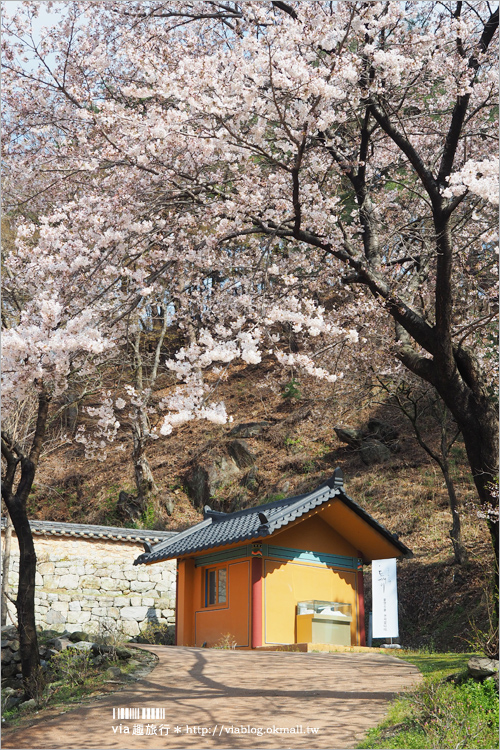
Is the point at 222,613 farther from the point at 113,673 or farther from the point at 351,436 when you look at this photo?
the point at 351,436

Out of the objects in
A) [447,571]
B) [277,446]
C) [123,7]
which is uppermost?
[123,7]

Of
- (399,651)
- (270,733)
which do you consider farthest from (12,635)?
(270,733)

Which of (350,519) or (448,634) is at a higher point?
(350,519)

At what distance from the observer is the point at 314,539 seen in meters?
12.5

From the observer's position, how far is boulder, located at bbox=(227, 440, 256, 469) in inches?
829

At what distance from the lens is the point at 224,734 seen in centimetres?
587

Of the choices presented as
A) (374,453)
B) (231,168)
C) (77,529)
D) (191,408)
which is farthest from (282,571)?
(374,453)

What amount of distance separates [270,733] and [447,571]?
893cm

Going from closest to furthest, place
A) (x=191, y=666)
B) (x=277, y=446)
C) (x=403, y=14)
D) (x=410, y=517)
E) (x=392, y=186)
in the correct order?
(x=403, y=14) → (x=191, y=666) → (x=392, y=186) → (x=410, y=517) → (x=277, y=446)

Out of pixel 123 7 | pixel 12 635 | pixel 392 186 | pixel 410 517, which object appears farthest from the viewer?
pixel 410 517

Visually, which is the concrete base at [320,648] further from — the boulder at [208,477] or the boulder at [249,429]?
the boulder at [249,429]

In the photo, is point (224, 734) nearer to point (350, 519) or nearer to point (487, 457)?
point (487, 457)

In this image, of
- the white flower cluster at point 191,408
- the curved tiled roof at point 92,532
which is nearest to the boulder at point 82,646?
the white flower cluster at point 191,408

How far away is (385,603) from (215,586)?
3.27m
